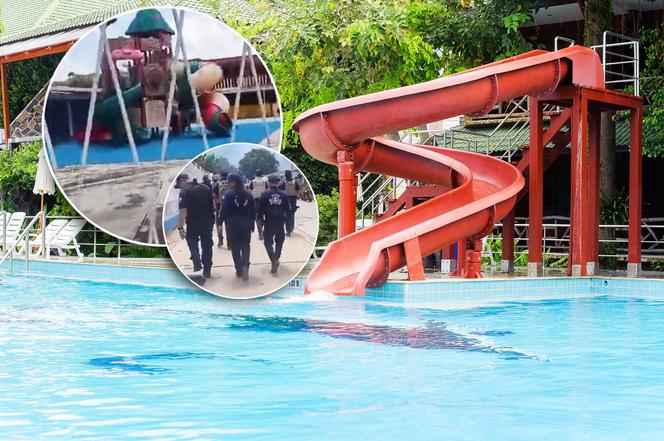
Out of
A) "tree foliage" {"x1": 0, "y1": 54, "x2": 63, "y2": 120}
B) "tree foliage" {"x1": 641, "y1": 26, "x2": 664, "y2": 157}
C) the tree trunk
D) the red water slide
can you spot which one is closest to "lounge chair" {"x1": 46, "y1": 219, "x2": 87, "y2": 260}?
the red water slide

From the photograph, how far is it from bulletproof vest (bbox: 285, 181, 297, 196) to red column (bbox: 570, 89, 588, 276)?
36.2 feet

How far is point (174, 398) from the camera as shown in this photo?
15.4ft

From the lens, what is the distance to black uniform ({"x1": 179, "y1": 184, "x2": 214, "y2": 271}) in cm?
204

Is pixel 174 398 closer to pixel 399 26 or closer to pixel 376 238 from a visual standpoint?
pixel 376 238

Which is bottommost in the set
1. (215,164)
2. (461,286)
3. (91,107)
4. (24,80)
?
(461,286)

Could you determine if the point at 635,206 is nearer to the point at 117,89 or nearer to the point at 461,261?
the point at 461,261

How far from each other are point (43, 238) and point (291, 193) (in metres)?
12.9

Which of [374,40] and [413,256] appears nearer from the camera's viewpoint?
[413,256]

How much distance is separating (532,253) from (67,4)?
14577mm

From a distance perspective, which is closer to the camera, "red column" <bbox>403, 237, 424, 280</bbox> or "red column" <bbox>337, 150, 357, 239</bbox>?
"red column" <bbox>403, 237, 424, 280</bbox>

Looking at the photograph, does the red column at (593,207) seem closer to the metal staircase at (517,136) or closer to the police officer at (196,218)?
the metal staircase at (517,136)

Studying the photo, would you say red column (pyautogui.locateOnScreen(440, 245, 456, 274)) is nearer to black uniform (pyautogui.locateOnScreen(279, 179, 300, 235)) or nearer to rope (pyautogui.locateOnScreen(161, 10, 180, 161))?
black uniform (pyautogui.locateOnScreen(279, 179, 300, 235))

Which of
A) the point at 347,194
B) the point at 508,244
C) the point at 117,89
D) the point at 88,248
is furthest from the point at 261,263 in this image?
the point at 88,248

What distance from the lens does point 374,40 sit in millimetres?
14680
